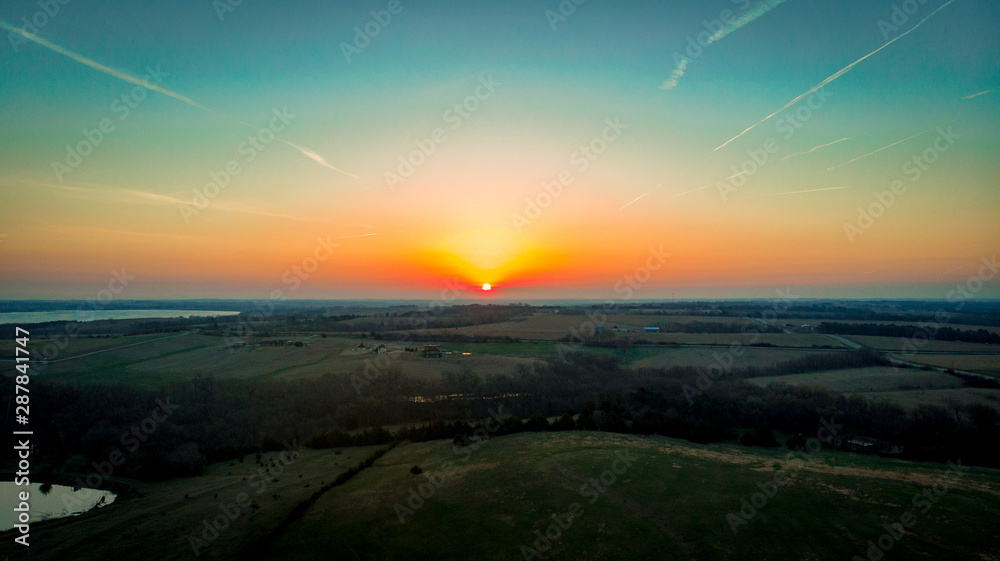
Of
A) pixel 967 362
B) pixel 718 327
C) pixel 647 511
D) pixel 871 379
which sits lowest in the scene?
pixel 871 379

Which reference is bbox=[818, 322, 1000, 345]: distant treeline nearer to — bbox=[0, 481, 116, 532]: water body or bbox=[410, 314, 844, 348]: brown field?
bbox=[410, 314, 844, 348]: brown field

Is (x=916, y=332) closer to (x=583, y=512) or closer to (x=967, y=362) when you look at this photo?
(x=967, y=362)

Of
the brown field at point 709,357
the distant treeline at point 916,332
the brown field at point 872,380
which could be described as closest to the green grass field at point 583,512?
the brown field at point 872,380

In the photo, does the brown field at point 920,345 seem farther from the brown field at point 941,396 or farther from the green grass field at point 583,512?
the green grass field at point 583,512

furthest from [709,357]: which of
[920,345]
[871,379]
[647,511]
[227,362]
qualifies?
[227,362]

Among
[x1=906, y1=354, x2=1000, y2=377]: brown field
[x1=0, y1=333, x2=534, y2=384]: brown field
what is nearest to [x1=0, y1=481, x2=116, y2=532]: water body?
[x1=0, y1=333, x2=534, y2=384]: brown field
